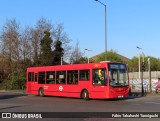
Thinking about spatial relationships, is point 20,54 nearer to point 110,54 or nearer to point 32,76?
point 32,76

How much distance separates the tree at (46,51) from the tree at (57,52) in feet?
5.02

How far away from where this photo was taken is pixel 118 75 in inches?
1112

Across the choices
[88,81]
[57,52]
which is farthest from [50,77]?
[57,52]

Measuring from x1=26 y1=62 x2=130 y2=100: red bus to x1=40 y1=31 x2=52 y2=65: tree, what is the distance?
30.6 m

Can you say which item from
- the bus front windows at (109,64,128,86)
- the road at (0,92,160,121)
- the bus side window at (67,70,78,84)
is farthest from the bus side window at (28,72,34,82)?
the bus front windows at (109,64,128,86)

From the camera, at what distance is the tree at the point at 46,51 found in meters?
65.4

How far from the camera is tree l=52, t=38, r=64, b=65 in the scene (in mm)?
68125

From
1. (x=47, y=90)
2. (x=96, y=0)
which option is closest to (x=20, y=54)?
(x=96, y=0)

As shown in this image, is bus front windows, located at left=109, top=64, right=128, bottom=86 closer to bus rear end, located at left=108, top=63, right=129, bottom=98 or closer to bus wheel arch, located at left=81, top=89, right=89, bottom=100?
bus rear end, located at left=108, top=63, right=129, bottom=98

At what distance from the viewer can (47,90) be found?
112 feet

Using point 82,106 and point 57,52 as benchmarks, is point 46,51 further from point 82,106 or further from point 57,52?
point 82,106

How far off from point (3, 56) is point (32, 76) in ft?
94.6

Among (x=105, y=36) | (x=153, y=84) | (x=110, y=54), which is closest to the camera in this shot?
(x=105, y=36)

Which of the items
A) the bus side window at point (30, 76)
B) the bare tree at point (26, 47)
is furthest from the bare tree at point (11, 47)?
the bus side window at point (30, 76)
